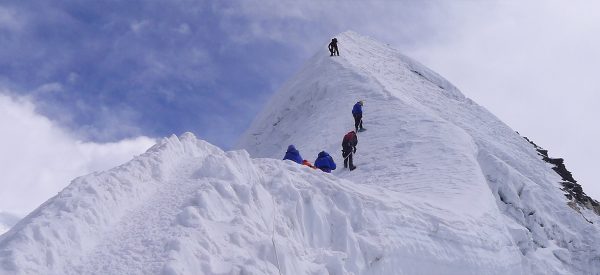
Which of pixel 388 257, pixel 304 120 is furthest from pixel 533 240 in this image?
pixel 304 120

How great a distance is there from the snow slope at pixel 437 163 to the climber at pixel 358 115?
39 centimetres

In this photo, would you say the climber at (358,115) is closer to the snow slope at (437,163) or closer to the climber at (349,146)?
the snow slope at (437,163)

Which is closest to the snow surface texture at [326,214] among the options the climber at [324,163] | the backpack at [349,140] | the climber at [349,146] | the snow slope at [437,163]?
the snow slope at [437,163]

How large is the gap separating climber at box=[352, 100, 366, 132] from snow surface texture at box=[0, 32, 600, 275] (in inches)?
18.9

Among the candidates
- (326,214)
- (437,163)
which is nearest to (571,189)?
(437,163)

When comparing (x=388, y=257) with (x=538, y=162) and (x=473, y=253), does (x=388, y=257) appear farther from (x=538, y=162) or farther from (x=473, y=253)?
(x=538, y=162)

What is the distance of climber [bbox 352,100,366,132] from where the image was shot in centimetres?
2344

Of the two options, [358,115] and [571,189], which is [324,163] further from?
[571,189]

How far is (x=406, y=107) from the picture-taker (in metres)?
26.2

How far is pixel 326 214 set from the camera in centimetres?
1222

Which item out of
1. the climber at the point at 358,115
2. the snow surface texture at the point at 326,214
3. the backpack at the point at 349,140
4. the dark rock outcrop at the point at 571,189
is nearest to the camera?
the snow surface texture at the point at 326,214

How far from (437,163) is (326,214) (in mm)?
8940

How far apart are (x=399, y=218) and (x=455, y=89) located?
23885 millimetres

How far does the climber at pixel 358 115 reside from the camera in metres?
23.4
